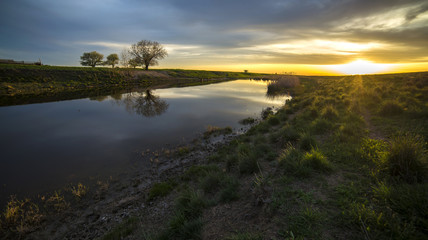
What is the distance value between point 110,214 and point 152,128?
30.6ft

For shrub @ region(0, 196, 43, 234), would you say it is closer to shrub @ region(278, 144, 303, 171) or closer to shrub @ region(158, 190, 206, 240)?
shrub @ region(158, 190, 206, 240)

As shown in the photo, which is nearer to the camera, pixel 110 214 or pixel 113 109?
pixel 110 214

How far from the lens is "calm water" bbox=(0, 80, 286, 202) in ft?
26.7

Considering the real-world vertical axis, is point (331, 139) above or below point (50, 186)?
above

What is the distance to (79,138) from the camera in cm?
1262

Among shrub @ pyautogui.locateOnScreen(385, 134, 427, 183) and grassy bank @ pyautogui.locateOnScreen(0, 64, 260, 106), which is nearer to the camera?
shrub @ pyautogui.locateOnScreen(385, 134, 427, 183)

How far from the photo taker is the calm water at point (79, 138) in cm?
815

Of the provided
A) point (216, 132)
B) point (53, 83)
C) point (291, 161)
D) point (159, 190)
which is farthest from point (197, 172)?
point (53, 83)

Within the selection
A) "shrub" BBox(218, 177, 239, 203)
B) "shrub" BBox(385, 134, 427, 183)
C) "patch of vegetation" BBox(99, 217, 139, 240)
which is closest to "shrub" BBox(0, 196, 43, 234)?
"patch of vegetation" BBox(99, 217, 139, 240)

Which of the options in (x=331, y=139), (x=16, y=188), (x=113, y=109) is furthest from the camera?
(x=113, y=109)

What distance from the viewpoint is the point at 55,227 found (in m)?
5.43

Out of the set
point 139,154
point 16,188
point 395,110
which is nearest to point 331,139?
point 395,110

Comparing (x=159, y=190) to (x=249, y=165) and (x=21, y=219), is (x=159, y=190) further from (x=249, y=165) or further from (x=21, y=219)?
(x=21, y=219)

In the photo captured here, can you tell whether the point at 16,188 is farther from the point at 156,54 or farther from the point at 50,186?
the point at 156,54
